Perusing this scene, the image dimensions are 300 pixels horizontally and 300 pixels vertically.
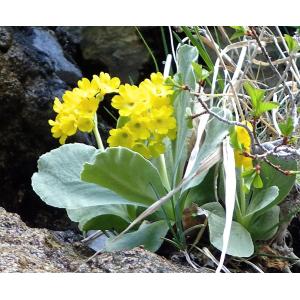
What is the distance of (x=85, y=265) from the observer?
1067 mm

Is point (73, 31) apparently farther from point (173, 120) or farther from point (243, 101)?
point (173, 120)

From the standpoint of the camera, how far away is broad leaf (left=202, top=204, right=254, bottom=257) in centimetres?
112

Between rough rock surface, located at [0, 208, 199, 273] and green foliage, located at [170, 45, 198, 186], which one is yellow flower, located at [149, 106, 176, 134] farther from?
rough rock surface, located at [0, 208, 199, 273]

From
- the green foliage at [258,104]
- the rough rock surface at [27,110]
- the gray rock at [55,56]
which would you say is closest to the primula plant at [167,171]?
the green foliage at [258,104]

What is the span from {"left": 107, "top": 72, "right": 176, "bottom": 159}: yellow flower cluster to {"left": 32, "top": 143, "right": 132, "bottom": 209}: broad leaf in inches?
4.9

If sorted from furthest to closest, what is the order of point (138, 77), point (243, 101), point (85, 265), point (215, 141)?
point (138, 77) < point (243, 101) < point (215, 141) < point (85, 265)

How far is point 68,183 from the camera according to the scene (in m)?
1.22

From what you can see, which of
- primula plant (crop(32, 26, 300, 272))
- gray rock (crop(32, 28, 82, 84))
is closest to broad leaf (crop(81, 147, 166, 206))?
primula plant (crop(32, 26, 300, 272))

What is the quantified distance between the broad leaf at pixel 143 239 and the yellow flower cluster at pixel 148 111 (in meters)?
0.14

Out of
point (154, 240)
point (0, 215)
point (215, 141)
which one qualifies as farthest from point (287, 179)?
point (0, 215)

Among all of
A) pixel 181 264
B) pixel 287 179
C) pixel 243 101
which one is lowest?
pixel 181 264

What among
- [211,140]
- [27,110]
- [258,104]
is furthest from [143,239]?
[27,110]

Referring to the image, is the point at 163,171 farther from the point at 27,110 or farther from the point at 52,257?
the point at 27,110

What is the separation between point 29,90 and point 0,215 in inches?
29.3
